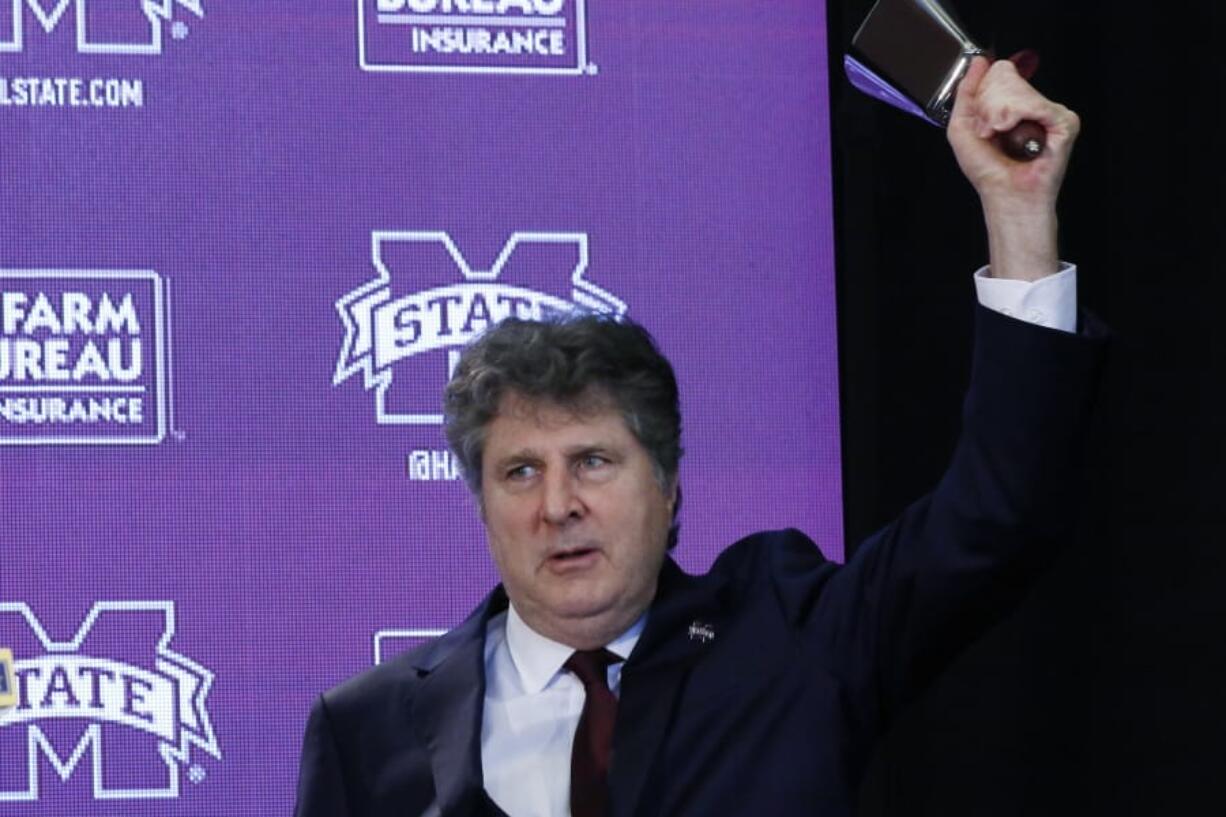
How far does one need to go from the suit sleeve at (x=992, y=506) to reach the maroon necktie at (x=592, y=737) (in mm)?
265

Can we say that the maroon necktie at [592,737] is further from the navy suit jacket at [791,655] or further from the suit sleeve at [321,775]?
the suit sleeve at [321,775]

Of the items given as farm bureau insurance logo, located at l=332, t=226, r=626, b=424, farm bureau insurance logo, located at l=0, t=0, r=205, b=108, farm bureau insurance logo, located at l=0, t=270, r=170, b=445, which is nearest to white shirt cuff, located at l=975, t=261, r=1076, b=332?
farm bureau insurance logo, located at l=332, t=226, r=626, b=424

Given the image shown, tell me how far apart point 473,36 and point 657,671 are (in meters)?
1.46

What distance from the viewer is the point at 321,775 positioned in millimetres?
2170

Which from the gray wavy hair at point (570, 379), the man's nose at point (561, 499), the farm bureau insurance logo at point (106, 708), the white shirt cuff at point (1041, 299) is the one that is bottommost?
the farm bureau insurance logo at point (106, 708)

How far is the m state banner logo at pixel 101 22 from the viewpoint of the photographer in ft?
10.3

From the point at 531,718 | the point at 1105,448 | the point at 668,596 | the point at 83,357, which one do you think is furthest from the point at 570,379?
the point at 1105,448

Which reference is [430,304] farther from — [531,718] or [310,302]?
[531,718]

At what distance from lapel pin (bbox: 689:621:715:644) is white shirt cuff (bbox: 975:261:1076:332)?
44 centimetres

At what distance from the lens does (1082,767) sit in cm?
337

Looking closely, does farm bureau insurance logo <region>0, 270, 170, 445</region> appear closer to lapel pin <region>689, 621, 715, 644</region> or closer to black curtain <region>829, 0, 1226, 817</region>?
black curtain <region>829, 0, 1226, 817</region>

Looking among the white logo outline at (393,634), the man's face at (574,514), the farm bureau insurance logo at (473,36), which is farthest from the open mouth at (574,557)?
the farm bureau insurance logo at (473,36)

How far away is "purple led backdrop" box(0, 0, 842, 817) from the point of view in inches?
121

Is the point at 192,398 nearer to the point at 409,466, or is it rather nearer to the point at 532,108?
the point at 409,466
